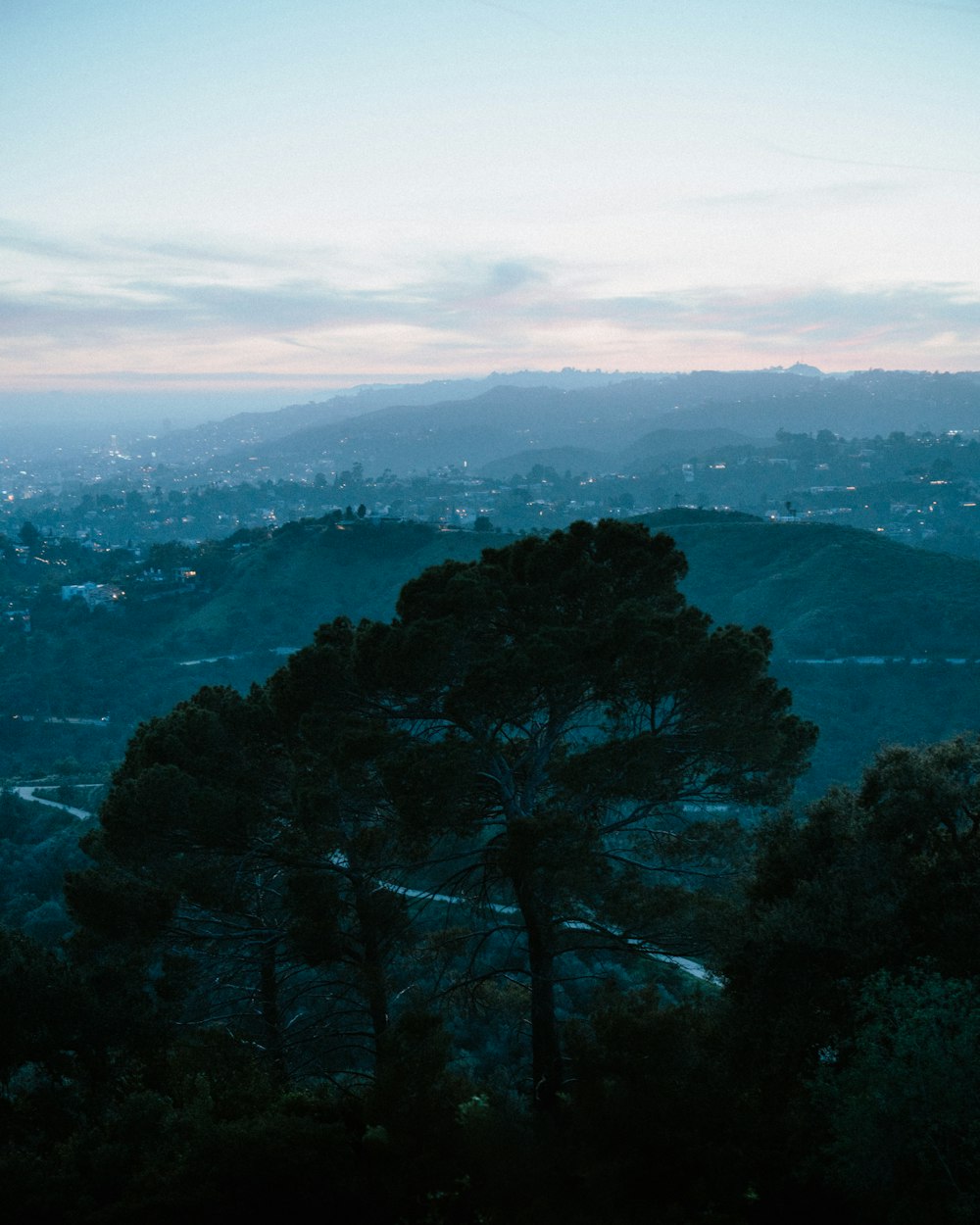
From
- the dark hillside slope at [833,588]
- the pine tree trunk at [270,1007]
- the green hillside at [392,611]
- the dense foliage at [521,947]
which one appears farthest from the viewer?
the dark hillside slope at [833,588]

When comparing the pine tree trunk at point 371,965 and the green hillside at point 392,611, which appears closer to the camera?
the pine tree trunk at point 371,965

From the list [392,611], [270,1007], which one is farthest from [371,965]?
[392,611]

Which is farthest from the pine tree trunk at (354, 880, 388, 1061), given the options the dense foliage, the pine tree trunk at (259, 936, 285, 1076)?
the pine tree trunk at (259, 936, 285, 1076)

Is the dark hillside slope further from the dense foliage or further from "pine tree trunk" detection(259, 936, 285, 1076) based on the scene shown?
"pine tree trunk" detection(259, 936, 285, 1076)

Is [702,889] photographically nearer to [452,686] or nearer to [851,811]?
[851,811]

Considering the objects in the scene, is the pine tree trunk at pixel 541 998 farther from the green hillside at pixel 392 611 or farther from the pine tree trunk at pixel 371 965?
the green hillside at pixel 392 611

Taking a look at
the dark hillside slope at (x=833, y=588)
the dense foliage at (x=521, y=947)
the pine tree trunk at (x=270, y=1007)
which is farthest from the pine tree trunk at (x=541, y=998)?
the dark hillside slope at (x=833, y=588)

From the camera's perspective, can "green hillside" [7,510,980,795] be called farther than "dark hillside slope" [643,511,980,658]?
No

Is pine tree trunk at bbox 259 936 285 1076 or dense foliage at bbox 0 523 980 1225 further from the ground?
dense foliage at bbox 0 523 980 1225

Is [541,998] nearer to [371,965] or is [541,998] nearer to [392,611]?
[371,965]

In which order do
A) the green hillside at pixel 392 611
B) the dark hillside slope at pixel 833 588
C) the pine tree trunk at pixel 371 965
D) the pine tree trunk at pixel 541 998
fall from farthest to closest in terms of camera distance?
the dark hillside slope at pixel 833 588 → the green hillside at pixel 392 611 → the pine tree trunk at pixel 371 965 → the pine tree trunk at pixel 541 998

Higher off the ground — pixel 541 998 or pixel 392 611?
pixel 541 998
